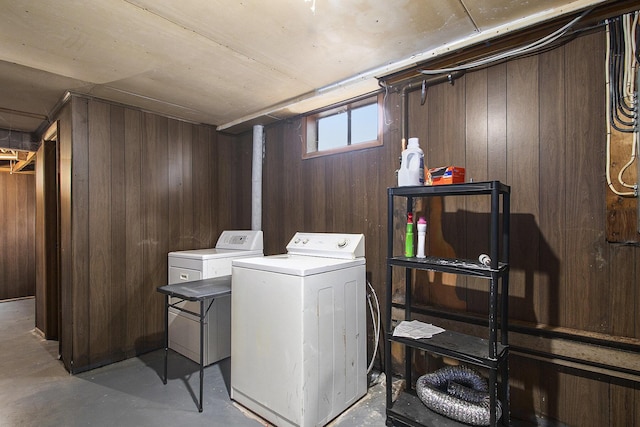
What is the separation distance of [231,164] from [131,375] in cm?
216

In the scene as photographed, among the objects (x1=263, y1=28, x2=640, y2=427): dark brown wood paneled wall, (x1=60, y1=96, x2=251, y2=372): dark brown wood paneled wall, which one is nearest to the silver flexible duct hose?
(x1=263, y1=28, x2=640, y2=427): dark brown wood paneled wall

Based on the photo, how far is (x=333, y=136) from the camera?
2.79 m

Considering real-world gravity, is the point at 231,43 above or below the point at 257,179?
above

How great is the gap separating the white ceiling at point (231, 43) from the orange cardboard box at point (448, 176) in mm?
746

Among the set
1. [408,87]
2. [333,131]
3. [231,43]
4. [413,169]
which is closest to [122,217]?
[231,43]

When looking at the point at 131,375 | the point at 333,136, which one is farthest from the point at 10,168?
the point at 333,136

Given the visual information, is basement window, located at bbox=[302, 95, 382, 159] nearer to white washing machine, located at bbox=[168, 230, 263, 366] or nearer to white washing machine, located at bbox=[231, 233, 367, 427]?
white washing machine, located at bbox=[231, 233, 367, 427]

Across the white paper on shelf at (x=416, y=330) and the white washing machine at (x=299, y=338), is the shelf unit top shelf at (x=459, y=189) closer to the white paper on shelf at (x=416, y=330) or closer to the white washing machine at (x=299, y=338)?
the white washing machine at (x=299, y=338)

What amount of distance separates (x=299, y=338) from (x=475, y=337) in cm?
98

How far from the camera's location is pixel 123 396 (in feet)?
7.04

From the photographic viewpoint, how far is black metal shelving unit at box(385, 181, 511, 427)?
1.47 m

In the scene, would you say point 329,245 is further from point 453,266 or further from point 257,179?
point 257,179

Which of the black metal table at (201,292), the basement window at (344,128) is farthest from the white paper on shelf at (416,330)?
the basement window at (344,128)

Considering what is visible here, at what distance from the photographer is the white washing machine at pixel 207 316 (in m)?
2.61
